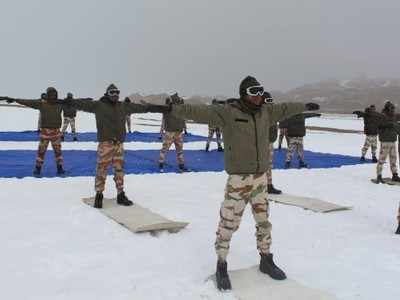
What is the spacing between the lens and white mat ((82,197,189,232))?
7.30m

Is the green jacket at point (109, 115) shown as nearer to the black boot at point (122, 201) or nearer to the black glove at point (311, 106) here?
the black boot at point (122, 201)

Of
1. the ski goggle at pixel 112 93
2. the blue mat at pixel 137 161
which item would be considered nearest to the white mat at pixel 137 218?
the ski goggle at pixel 112 93

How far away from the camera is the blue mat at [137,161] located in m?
13.6

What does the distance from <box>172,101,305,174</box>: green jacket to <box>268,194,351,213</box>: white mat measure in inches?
165

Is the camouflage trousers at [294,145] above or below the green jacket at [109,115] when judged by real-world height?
below

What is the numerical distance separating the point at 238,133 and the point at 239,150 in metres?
0.18

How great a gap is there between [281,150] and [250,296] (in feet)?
52.3

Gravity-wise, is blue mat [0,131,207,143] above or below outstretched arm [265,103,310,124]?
below

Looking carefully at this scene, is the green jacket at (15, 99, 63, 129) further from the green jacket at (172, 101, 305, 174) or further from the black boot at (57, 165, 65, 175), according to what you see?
the green jacket at (172, 101, 305, 174)

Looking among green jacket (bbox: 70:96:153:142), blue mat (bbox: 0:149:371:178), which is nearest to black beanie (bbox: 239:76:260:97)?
green jacket (bbox: 70:96:153:142)

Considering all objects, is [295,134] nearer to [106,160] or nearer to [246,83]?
[106,160]

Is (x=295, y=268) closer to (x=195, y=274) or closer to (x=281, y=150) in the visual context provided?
(x=195, y=274)

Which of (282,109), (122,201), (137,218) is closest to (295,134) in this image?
(122,201)

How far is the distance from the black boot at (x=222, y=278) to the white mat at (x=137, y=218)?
2.13 m
